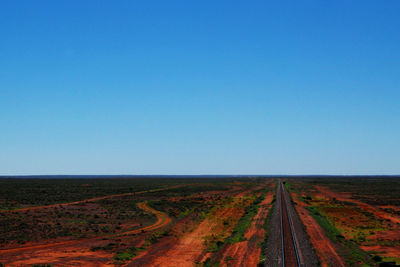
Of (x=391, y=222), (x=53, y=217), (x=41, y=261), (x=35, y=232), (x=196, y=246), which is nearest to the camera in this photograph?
(x=41, y=261)

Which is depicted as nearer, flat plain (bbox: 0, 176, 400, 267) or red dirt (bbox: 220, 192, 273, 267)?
red dirt (bbox: 220, 192, 273, 267)

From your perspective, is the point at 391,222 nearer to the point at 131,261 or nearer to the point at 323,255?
the point at 323,255

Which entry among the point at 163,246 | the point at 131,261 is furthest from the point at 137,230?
the point at 131,261

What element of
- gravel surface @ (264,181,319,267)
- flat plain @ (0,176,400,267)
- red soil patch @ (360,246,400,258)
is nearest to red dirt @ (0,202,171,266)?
flat plain @ (0,176,400,267)

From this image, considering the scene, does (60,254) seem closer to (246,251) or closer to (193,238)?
(193,238)

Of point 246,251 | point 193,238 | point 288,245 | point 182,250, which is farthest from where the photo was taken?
point 193,238

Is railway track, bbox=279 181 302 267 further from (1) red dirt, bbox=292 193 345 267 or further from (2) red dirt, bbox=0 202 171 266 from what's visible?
(2) red dirt, bbox=0 202 171 266

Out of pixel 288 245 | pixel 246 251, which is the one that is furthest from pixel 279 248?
pixel 246 251

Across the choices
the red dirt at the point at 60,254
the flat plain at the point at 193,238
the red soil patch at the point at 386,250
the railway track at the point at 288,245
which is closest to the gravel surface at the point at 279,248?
the flat plain at the point at 193,238

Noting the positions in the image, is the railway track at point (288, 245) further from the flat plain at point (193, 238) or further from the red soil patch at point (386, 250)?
the red soil patch at point (386, 250)
